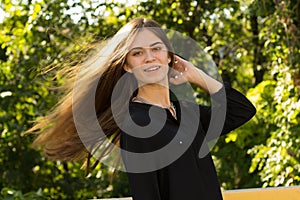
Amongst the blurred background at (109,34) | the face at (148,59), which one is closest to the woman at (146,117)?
the face at (148,59)

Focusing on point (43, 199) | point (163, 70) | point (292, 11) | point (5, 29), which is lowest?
point (43, 199)

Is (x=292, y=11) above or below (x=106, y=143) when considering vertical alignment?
above

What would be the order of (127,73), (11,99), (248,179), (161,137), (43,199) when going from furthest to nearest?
(248,179) → (11,99) → (43,199) → (127,73) → (161,137)

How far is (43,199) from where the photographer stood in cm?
388

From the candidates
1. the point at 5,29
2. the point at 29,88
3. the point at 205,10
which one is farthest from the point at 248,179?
the point at 5,29

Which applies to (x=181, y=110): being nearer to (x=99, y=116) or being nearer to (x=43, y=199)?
(x=99, y=116)

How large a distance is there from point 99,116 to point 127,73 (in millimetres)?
212

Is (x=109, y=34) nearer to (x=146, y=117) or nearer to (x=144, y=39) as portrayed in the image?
(x=144, y=39)

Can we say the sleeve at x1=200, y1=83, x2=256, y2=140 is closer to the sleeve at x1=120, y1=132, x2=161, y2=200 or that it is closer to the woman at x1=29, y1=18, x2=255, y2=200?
the woman at x1=29, y1=18, x2=255, y2=200

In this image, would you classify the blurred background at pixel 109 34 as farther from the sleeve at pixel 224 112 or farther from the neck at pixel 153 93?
the neck at pixel 153 93

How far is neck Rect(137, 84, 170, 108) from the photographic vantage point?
222cm

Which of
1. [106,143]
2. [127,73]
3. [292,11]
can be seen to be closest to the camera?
[127,73]

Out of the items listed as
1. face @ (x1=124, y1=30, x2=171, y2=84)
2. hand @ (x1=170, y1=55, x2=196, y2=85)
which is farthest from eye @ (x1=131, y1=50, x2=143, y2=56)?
hand @ (x1=170, y1=55, x2=196, y2=85)

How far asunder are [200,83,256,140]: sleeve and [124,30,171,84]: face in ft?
0.91
